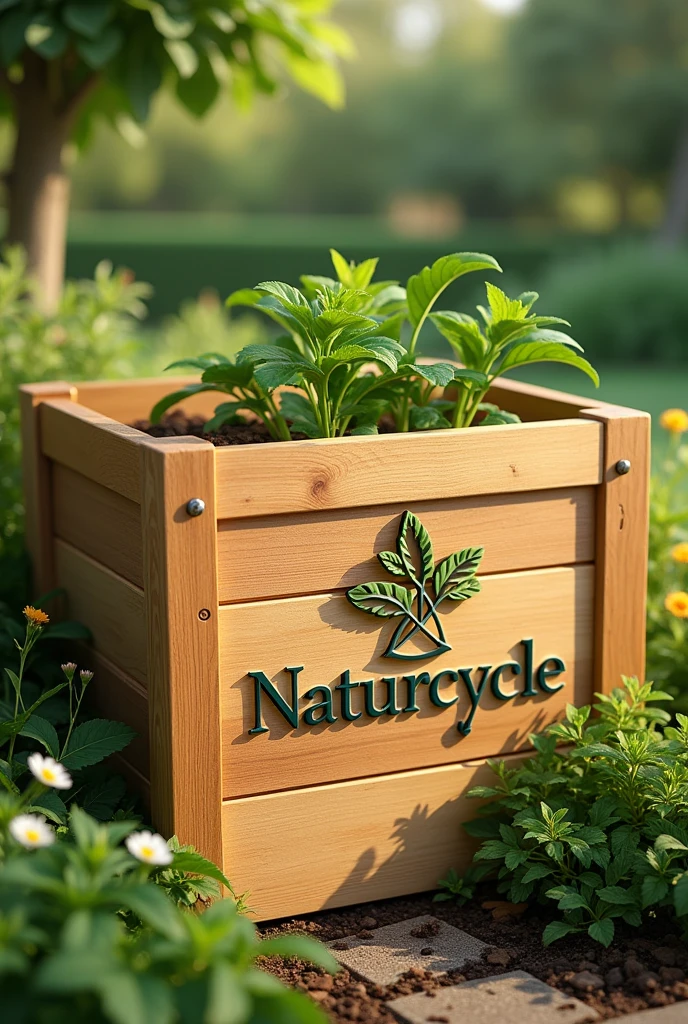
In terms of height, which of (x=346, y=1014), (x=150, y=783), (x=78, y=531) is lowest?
(x=346, y=1014)

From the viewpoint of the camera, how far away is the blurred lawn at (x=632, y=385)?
7.92 meters

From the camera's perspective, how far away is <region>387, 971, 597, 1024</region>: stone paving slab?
1.77 meters

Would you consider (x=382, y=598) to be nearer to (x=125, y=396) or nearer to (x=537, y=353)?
(x=537, y=353)

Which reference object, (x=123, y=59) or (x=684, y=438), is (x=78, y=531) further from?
(x=684, y=438)

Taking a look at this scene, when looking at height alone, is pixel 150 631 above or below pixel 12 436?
below

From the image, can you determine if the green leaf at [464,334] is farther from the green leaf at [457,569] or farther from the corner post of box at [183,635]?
the corner post of box at [183,635]

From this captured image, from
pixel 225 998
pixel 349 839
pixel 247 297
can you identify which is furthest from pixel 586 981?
pixel 247 297

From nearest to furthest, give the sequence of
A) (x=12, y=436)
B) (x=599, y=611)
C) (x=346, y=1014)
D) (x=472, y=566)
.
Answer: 1. (x=346, y=1014)
2. (x=472, y=566)
3. (x=599, y=611)
4. (x=12, y=436)

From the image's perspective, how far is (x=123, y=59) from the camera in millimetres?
3264

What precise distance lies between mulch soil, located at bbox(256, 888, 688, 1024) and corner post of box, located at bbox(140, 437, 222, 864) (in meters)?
0.27

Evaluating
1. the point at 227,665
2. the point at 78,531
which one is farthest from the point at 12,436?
the point at 227,665

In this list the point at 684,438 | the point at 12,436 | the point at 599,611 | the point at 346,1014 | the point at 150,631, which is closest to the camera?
the point at 346,1014

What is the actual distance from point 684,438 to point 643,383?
229 centimetres

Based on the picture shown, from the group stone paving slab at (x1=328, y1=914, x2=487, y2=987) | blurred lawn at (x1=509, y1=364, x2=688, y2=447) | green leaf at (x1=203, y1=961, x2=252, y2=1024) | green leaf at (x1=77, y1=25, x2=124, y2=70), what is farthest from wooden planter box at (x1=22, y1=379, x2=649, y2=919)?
blurred lawn at (x1=509, y1=364, x2=688, y2=447)
